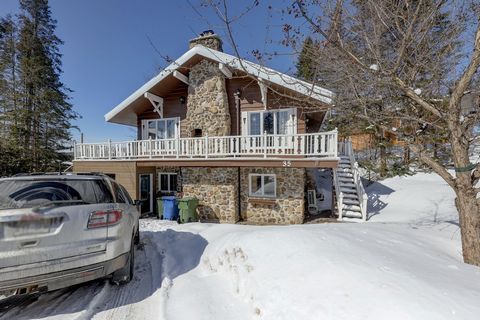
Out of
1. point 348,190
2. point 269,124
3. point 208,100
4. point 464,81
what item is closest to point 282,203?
point 348,190

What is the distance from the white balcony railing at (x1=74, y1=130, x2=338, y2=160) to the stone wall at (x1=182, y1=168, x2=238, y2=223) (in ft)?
2.61

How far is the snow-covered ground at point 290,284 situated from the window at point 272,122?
6.25 meters

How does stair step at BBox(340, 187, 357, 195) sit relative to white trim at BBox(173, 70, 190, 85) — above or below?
→ below

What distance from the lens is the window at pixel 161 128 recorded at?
40.0 feet

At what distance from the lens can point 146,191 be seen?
1148cm

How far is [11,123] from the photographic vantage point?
17.6 meters

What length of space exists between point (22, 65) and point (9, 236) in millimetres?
22416

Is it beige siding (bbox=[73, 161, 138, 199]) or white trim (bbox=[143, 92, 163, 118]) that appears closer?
beige siding (bbox=[73, 161, 138, 199])

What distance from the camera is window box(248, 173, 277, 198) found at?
32.2 feet

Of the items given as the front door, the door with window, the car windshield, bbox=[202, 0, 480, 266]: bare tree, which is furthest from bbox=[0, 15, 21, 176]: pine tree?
bbox=[202, 0, 480, 266]: bare tree

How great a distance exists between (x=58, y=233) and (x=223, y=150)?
23.7 ft

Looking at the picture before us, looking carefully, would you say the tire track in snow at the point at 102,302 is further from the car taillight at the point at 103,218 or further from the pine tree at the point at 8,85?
the pine tree at the point at 8,85

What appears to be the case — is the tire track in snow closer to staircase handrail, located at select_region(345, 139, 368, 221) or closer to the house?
the house

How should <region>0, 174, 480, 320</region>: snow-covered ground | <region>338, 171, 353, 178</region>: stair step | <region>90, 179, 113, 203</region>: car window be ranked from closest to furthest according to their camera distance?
<region>0, 174, 480, 320</region>: snow-covered ground < <region>90, 179, 113, 203</region>: car window < <region>338, 171, 353, 178</region>: stair step
